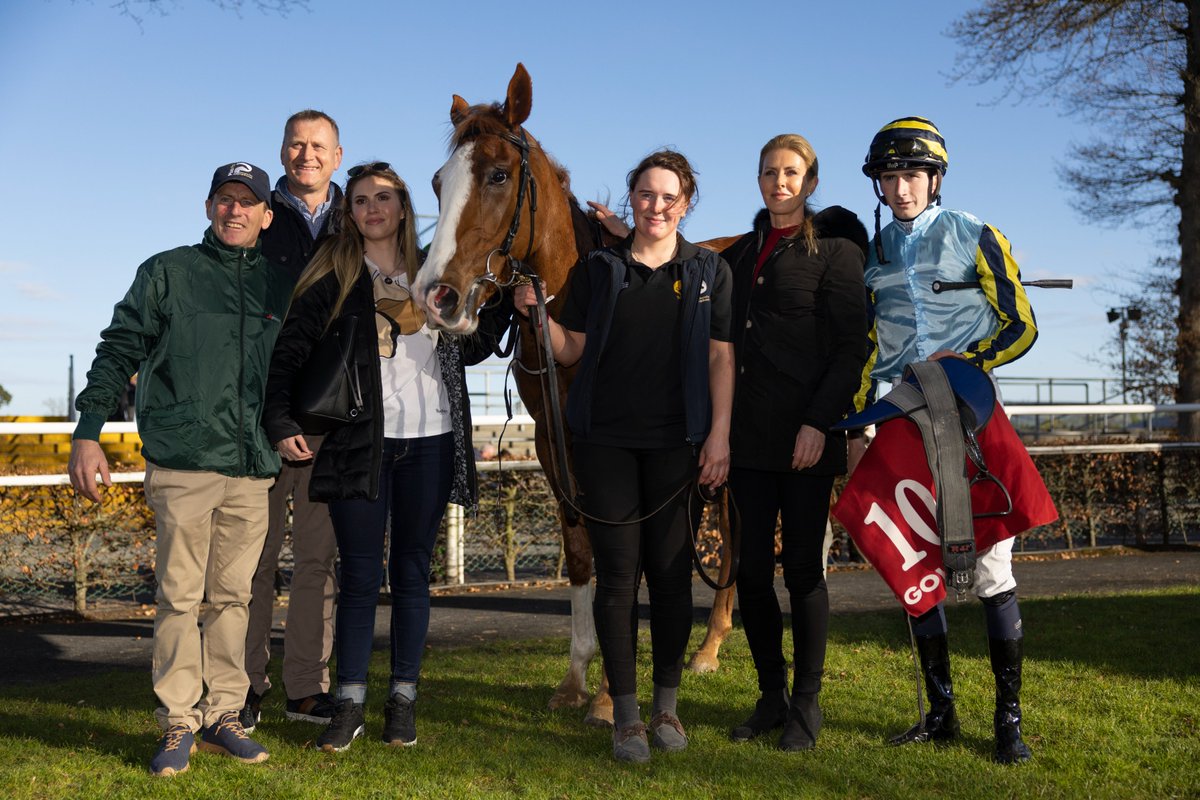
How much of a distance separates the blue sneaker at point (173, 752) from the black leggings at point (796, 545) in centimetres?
193

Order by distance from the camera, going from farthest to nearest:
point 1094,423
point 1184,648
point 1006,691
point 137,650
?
point 1094,423 → point 137,650 → point 1184,648 → point 1006,691

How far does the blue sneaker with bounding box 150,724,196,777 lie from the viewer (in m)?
3.46

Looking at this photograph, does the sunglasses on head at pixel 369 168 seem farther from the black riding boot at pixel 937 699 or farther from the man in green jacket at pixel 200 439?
the black riding boot at pixel 937 699

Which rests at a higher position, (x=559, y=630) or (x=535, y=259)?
(x=535, y=259)

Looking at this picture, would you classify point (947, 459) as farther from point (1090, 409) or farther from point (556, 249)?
point (1090, 409)

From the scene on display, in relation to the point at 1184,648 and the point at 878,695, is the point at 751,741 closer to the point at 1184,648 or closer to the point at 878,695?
the point at 878,695

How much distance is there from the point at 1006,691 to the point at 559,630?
355cm

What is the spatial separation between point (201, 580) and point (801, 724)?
212cm

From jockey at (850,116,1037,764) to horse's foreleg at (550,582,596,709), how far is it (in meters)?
1.35

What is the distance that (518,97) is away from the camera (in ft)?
12.7

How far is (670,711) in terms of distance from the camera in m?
3.74

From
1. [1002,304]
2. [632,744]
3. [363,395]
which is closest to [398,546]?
[363,395]

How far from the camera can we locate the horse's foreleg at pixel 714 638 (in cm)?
514

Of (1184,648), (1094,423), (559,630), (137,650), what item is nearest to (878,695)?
(1184,648)
